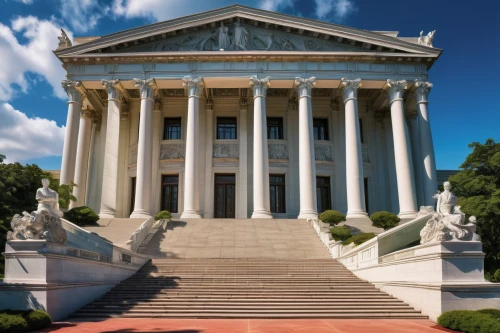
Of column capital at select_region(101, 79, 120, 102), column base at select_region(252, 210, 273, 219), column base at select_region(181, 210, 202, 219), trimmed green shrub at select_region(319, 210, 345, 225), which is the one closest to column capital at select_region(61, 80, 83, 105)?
column capital at select_region(101, 79, 120, 102)

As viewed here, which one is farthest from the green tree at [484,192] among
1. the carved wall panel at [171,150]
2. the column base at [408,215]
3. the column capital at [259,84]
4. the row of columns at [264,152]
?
the carved wall panel at [171,150]

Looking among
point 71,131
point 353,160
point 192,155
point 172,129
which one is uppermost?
point 172,129

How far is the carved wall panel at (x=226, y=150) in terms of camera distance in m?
34.9

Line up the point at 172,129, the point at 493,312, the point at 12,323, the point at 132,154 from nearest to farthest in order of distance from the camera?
the point at 12,323
the point at 493,312
the point at 132,154
the point at 172,129

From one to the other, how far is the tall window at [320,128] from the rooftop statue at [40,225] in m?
26.5

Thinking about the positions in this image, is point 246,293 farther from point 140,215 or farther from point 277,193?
point 277,193

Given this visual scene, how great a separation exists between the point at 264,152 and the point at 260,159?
2.12ft

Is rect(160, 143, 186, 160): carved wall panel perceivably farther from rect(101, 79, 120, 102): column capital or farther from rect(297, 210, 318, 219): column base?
rect(297, 210, 318, 219): column base

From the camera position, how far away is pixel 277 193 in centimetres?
3462

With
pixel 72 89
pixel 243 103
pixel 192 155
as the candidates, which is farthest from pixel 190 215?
pixel 72 89

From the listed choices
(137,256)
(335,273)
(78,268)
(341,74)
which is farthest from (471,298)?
(341,74)

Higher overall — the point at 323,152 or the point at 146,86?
the point at 146,86

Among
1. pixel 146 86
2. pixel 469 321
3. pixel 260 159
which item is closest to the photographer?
pixel 469 321

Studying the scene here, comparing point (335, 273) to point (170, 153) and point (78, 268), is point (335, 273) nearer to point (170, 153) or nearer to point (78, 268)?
point (78, 268)
